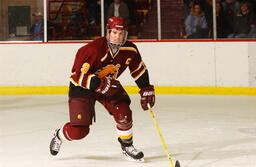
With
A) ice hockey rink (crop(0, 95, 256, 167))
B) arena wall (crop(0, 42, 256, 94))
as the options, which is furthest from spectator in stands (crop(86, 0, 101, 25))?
ice hockey rink (crop(0, 95, 256, 167))

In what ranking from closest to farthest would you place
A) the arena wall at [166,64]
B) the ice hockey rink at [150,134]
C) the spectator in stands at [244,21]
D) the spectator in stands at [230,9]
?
the ice hockey rink at [150,134] < the arena wall at [166,64] < the spectator in stands at [244,21] < the spectator in stands at [230,9]

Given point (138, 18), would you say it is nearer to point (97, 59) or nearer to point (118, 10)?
point (118, 10)

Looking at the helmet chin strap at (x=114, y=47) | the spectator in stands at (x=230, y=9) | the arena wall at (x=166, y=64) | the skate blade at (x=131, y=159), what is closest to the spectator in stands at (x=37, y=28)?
the arena wall at (x=166, y=64)

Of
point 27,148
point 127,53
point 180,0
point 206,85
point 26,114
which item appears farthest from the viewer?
point 180,0

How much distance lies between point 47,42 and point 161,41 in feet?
5.19

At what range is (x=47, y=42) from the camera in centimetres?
859

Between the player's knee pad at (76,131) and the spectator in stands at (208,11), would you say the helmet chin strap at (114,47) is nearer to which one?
the player's knee pad at (76,131)

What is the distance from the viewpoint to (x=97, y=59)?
381cm

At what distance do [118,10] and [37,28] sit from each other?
120 centimetres

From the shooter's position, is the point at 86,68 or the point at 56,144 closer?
the point at 86,68

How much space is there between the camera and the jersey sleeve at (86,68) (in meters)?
3.74

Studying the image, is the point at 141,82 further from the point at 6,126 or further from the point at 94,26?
the point at 94,26

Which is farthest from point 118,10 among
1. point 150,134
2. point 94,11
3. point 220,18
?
point 150,134

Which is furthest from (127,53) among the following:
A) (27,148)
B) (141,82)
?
(27,148)
